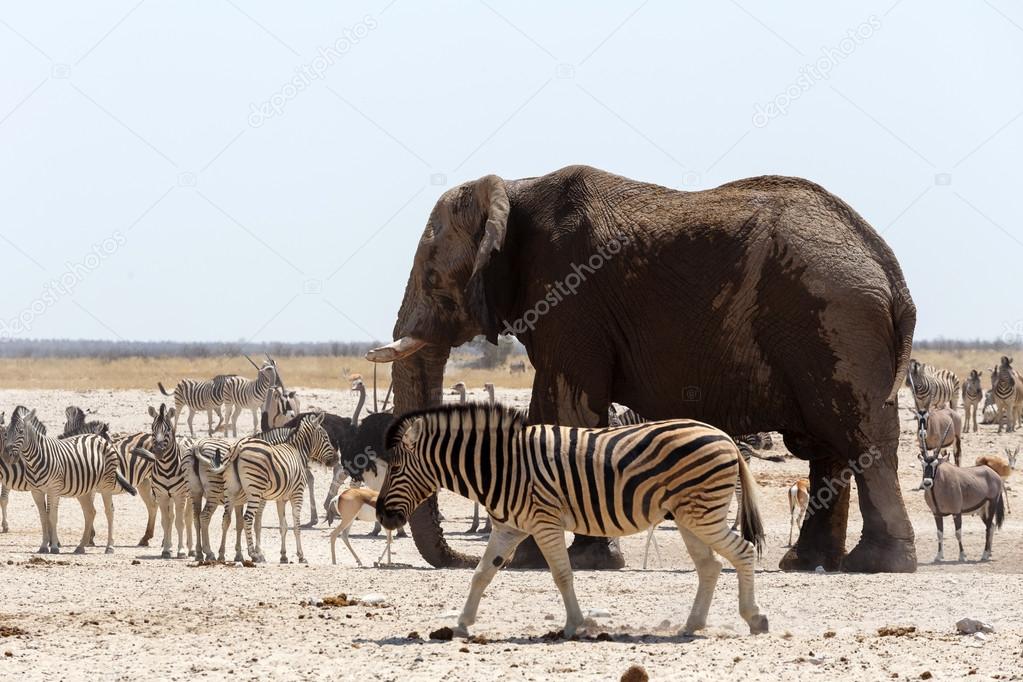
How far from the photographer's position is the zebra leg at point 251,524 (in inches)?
603

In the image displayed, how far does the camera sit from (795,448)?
1310 centimetres

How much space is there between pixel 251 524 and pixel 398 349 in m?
3.27

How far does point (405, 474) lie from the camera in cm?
975

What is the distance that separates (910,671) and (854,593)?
2482 millimetres

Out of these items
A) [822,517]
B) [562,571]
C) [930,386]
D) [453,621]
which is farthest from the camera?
[930,386]

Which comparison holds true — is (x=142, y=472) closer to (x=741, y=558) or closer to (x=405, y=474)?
(x=405, y=474)

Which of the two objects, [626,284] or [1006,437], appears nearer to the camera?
[626,284]

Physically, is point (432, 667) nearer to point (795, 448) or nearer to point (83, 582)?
point (83, 582)

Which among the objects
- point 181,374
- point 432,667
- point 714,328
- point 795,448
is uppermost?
point 181,374

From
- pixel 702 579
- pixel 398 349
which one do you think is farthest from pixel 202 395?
pixel 702 579

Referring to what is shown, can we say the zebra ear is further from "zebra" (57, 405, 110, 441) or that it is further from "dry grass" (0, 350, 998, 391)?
"dry grass" (0, 350, 998, 391)

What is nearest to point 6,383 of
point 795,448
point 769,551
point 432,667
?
point 769,551

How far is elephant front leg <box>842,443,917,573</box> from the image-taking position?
12.1 metres

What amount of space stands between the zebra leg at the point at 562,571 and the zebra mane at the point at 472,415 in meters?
0.73
